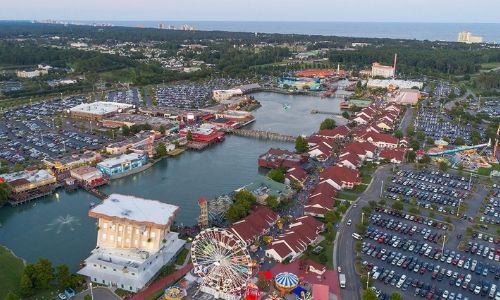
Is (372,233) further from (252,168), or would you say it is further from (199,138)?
(199,138)

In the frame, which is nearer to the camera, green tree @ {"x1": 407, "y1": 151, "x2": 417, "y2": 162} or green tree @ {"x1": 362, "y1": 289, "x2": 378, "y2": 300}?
green tree @ {"x1": 362, "y1": 289, "x2": 378, "y2": 300}

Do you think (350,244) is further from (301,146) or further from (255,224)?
(301,146)

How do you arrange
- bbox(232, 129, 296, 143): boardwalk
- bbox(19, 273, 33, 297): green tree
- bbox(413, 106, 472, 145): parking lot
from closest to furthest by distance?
bbox(19, 273, 33, 297): green tree
bbox(232, 129, 296, 143): boardwalk
bbox(413, 106, 472, 145): parking lot

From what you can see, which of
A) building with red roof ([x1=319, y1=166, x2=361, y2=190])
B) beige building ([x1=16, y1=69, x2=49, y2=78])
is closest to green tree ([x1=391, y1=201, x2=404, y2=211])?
building with red roof ([x1=319, y1=166, x2=361, y2=190])

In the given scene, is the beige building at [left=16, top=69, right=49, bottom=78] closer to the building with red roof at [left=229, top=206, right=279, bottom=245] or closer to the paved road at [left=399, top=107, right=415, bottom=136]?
the paved road at [left=399, top=107, right=415, bottom=136]

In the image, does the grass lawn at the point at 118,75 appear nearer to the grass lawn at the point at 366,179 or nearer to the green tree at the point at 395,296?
the grass lawn at the point at 366,179
